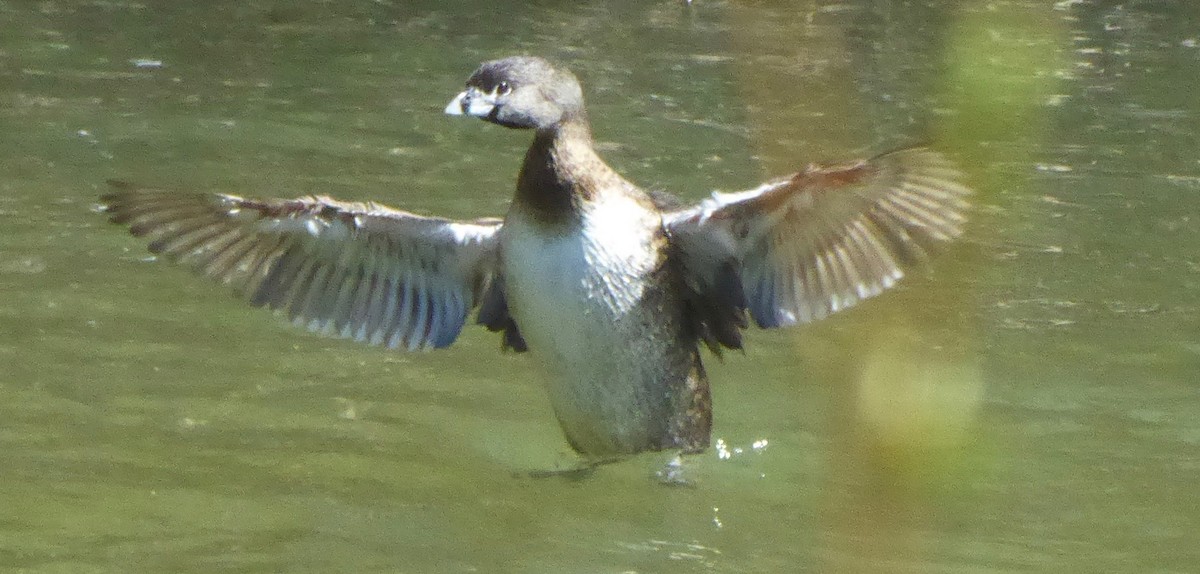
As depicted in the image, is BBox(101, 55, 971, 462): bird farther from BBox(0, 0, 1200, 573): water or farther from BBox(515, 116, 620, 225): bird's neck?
BBox(0, 0, 1200, 573): water

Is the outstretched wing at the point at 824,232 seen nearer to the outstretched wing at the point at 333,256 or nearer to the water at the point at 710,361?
the water at the point at 710,361

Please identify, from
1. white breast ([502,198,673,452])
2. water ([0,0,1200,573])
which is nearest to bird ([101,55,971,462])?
white breast ([502,198,673,452])

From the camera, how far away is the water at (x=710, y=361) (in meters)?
2.31

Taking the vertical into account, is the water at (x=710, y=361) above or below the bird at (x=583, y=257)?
below

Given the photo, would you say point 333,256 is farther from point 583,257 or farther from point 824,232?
point 824,232

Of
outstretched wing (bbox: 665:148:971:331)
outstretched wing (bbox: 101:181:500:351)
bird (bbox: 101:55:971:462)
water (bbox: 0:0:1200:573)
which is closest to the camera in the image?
water (bbox: 0:0:1200:573)

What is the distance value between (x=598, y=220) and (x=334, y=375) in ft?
6.06

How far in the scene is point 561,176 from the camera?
18.0 ft

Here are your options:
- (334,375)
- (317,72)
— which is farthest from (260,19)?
(334,375)

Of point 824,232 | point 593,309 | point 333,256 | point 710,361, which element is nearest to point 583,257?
point 593,309

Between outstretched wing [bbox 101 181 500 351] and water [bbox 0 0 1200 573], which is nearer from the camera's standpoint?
water [bbox 0 0 1200 573]

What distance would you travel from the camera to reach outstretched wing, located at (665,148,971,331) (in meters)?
5.30

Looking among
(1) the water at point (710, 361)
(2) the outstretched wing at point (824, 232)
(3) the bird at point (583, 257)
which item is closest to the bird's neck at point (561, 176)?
(3) the bird at point (583, 257)

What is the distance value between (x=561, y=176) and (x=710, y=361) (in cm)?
205
